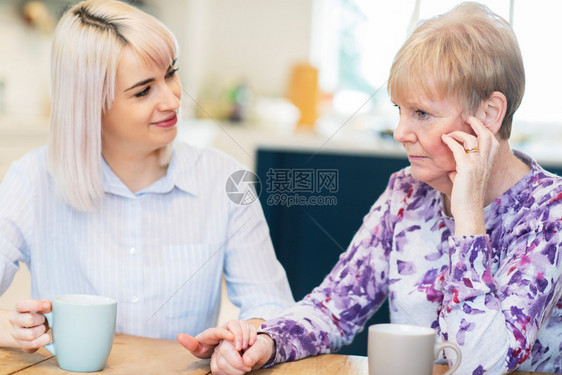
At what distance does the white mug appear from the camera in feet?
2.55

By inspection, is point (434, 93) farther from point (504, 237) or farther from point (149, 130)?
point (149, 130)

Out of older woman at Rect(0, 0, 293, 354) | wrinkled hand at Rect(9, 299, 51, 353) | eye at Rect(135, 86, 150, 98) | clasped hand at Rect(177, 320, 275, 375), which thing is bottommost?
clasped hand at Rect(177, 320, 275, 375)

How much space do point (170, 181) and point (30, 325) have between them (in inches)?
15.3

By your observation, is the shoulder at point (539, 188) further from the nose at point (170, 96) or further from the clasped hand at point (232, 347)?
the nose at point (170, 96)

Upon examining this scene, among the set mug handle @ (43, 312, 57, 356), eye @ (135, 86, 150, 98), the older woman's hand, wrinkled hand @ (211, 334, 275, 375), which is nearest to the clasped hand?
wrinkled hand @ (211, 334, 275, 375)

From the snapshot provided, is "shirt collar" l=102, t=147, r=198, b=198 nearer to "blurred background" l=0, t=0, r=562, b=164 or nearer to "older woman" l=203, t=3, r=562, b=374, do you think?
"blurred background" l=0, t=0, r=562, b=164

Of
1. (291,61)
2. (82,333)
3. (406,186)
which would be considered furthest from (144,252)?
(291,61)

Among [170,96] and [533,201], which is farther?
[170,96]

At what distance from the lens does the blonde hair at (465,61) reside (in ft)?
3.14

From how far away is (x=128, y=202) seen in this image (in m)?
1.21

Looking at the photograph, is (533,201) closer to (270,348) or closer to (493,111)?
(493,111)

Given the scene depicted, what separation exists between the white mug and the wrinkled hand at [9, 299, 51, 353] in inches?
16.6

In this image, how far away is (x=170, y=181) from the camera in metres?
1.22

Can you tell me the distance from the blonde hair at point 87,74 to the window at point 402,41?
305mm
